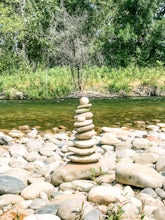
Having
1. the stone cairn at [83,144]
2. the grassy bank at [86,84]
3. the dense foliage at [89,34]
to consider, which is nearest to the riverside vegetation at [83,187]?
the stone cairn at [83,144]

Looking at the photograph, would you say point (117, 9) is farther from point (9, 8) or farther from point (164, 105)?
point (164, 105)

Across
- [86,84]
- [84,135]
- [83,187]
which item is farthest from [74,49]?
[83,187]

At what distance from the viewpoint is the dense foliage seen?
81.4ft

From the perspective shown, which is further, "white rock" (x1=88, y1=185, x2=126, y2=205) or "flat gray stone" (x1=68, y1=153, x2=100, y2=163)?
"flat gray stone" (x1=68, y1=153, x2=100, y2=163)

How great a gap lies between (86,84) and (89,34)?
8.82 m

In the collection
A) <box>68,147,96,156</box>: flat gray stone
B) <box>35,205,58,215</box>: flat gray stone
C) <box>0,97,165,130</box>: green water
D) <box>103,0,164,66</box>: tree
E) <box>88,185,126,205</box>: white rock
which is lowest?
<box>0,97,165,130</box>: green water

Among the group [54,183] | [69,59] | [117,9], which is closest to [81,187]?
[54,183]

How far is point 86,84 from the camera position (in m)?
20.0

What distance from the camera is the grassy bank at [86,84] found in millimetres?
19047

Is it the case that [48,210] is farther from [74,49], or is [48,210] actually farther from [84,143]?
[74,49]

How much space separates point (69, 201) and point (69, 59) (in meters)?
17.9

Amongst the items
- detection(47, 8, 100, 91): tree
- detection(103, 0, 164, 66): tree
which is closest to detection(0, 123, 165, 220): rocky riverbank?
detection(47, 8, 100, 91): tree

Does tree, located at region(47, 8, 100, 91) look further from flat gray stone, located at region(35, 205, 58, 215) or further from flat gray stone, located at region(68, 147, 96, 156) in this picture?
flat gray stone, located at region(35, 205, 58, 215)

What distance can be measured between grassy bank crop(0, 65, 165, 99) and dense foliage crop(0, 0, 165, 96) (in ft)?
9.67
